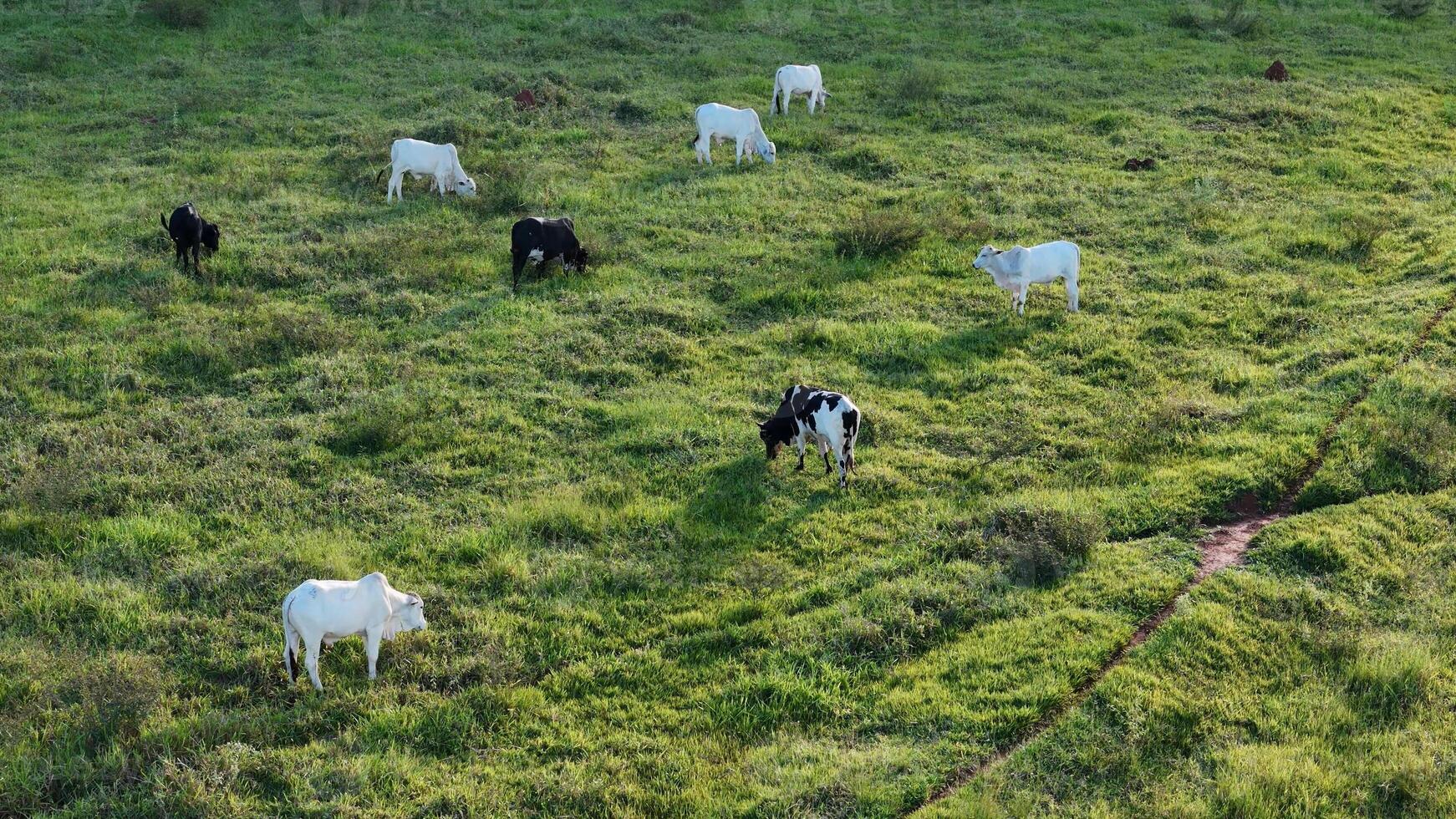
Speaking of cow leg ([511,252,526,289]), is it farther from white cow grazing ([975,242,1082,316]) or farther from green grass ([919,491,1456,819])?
green grass ([919,491,1456,819])

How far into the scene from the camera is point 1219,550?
10.9 metres

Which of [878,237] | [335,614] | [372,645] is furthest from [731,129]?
[335,614]

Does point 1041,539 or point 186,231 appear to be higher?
point 186,231

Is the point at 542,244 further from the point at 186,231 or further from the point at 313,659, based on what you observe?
the point at 313,659

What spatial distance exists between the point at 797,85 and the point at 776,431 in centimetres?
1398

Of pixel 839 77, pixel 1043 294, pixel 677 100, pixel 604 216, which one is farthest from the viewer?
pixel 839 77

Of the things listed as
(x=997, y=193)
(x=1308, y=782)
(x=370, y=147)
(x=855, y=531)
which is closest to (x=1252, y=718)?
(x=1308, y=782)

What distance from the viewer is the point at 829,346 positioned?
593 inches

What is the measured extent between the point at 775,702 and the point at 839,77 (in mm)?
20760

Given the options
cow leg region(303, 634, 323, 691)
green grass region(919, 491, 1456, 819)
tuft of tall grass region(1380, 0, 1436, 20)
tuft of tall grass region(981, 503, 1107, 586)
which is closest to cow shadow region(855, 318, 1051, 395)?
tuft of tall grass region(981, 503, 1107, 586)

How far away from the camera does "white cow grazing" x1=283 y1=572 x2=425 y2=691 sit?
28.9 feet

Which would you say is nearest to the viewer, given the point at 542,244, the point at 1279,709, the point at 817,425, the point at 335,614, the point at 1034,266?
the point at 1279,709

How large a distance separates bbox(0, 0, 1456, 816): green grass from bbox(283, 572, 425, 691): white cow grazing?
271mm

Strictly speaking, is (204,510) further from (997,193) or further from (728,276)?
(997,193)
